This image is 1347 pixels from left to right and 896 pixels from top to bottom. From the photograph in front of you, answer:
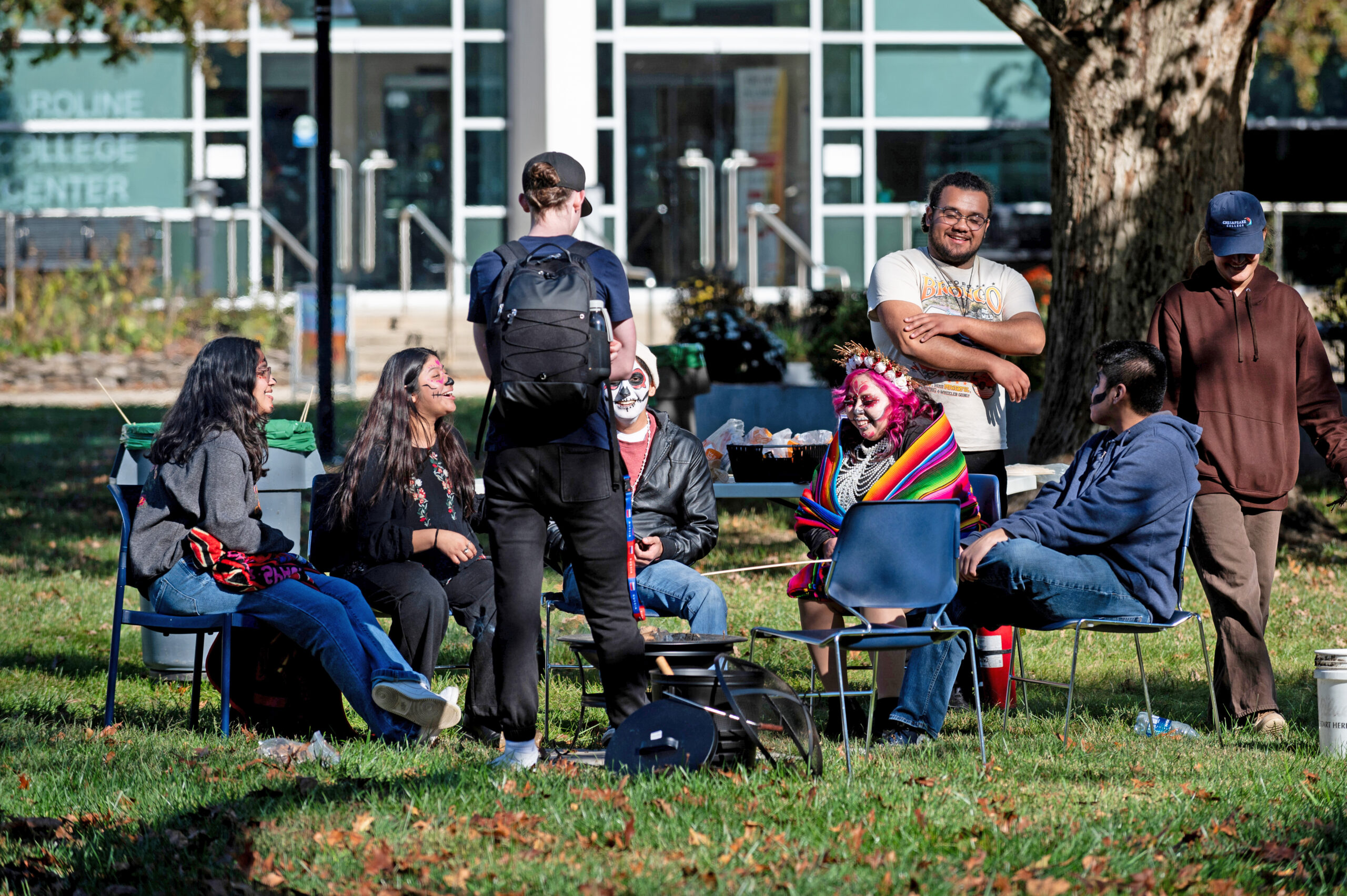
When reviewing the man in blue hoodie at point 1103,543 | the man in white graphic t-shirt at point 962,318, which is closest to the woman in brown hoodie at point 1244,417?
the man in blue hoodie at point 1103,543

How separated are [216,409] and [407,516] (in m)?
0.83

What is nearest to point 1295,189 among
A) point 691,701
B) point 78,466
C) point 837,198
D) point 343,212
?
point 837,198

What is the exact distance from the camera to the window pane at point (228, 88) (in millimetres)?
21359

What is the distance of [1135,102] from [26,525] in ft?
26.1

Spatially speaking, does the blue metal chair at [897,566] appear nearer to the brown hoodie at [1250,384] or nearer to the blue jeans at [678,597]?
the blue jeans at [678,597]

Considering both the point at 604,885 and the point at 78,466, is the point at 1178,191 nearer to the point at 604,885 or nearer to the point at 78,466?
the point at 604,885

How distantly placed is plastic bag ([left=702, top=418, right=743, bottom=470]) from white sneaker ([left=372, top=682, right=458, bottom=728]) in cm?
223

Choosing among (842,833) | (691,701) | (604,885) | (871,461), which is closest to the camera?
(604,885)

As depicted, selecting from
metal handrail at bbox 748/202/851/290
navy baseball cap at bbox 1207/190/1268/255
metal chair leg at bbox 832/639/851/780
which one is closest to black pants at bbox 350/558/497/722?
metal chair leg at bbox 832/639/851/780

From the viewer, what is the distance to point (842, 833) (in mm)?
4184

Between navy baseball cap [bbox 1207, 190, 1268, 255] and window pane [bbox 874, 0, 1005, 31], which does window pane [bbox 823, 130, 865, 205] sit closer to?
window pane [bbox 874, 0, 1005, 31]

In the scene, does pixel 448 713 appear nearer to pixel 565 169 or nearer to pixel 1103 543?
pixel 565 169

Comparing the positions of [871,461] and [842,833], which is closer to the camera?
[842,833]

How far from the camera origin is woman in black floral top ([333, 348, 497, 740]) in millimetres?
5938
